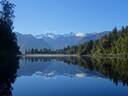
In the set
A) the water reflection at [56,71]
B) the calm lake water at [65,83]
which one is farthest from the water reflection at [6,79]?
the water reflection at [56,71]

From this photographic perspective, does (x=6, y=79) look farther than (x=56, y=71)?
No

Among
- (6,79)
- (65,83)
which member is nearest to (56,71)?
(65,83)

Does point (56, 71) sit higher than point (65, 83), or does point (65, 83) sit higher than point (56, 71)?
point (56, 71)

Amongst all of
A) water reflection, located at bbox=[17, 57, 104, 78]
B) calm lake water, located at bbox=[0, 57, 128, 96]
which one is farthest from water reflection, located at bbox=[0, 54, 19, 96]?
water reflection, located at bbox=[17, 57, 104, 78]

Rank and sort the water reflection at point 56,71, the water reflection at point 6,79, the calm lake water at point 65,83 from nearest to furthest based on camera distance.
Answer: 1. the water reflection at point 6,79
2. the calm lake water at point 65,83
3. the water reflection at point 56,71

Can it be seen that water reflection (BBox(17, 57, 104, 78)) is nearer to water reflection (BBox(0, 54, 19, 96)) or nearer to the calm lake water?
the calm lake water

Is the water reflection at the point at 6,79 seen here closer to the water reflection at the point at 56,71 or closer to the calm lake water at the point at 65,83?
the calm lake water at the point at 65,83

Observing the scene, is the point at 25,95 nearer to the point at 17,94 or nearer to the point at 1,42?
the point at 17,94

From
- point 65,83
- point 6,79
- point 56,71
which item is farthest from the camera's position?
point 56,71

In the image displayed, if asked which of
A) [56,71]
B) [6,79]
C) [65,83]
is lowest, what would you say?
[65,83]

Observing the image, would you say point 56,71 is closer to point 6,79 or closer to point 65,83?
point 65,83

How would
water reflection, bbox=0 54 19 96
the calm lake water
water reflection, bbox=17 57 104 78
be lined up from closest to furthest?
water reflection, bbox=0 54 19 96 < the calm lake water < water reflection, bbox=17 57 104 78

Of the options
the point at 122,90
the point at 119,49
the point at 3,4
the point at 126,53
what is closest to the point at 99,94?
the point at 122,90

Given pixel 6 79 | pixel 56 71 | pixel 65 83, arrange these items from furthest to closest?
pixel 56 71
pixel 65 83
pixel 6 79
